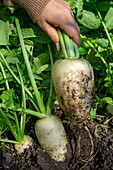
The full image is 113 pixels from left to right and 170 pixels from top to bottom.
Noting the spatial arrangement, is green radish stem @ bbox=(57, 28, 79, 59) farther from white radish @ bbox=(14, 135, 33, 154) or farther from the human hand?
white radish @ bbox=(14, 135, 33, 154)

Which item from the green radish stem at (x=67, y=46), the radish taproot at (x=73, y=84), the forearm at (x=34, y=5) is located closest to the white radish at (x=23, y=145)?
the radish taproot at (x=73, y=84)

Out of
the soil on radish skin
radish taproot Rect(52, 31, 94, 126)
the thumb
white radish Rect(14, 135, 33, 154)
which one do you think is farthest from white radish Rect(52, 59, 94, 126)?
white radish Rect(14, 135, 33, 154)

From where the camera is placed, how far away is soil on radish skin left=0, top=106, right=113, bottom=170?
5.75 feet

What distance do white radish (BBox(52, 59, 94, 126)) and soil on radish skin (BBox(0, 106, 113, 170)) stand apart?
388mm

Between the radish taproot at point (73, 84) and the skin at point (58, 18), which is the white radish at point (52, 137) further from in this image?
the skin at point (58, 18)

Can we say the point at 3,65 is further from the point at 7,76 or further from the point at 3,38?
the point at 3,38

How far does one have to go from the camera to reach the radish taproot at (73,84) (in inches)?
63.0

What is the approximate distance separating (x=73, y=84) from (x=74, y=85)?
12 mm

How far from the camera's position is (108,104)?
2.14 meters

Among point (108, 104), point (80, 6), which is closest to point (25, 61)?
point (80, 6)

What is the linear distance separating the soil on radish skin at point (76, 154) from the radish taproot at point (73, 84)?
1.22ft

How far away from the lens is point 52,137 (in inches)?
71.8

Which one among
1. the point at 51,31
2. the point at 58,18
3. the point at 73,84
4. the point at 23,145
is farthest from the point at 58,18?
the point at 23,145

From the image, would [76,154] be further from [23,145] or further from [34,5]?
[34,5]
